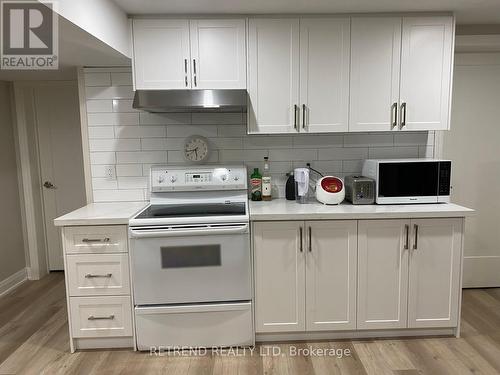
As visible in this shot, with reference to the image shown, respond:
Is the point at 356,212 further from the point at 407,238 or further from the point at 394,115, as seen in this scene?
the point at 394,115

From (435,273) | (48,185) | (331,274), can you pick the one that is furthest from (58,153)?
(435,273)

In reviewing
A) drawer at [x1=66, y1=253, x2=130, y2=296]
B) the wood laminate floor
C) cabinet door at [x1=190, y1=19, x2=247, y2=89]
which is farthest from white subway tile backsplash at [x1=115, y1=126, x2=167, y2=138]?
the wood laminate floor

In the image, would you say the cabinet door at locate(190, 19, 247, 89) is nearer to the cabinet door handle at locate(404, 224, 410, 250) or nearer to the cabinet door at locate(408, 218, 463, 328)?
the cabinet door handle at locate(404, 224, 410, 250)

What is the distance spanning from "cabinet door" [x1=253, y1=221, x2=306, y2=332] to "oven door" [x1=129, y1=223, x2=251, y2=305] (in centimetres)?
10

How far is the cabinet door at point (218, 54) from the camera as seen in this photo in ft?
7.88

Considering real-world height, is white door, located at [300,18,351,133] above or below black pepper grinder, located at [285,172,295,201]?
above

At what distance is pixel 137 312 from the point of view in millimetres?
2229

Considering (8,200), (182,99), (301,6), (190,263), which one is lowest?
(190,263)

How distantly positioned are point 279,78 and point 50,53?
1.43 m

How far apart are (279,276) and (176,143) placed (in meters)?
1.26

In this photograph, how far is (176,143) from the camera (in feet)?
9.00

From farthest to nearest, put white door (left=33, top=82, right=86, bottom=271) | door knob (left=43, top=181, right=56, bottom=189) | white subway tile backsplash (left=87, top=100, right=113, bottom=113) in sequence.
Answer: door knob (left=43, top=181, right=56, bottom=189)
white door (left=33, top=82, right=86, bottom=271)
white subway tile backsplash (left=87, top=100, right=113, bottom=113)

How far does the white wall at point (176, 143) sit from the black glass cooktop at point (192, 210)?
364mm

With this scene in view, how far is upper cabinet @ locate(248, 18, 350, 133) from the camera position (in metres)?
2.41
